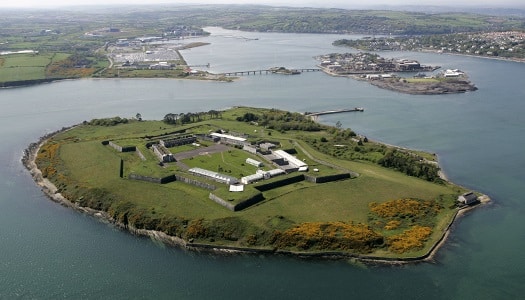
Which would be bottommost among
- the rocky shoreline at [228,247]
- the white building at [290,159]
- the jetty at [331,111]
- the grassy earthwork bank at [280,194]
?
the rocky shoreline at [228,247]

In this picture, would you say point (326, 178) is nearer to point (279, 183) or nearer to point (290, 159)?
point (279, 183)

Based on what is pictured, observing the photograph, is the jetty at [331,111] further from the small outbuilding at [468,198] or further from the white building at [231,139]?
the small outbuilding at [468,198]

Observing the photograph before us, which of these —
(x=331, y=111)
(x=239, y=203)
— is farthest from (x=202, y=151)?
(x=331, y=111)

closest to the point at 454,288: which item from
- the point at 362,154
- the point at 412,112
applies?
the point at 362,154

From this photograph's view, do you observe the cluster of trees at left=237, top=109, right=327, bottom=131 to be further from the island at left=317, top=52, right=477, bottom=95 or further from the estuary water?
the island at left=317, top=52, right=477, bottom=95

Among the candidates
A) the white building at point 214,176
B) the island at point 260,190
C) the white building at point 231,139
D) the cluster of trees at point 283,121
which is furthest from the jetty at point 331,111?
the white building at point 214,176
